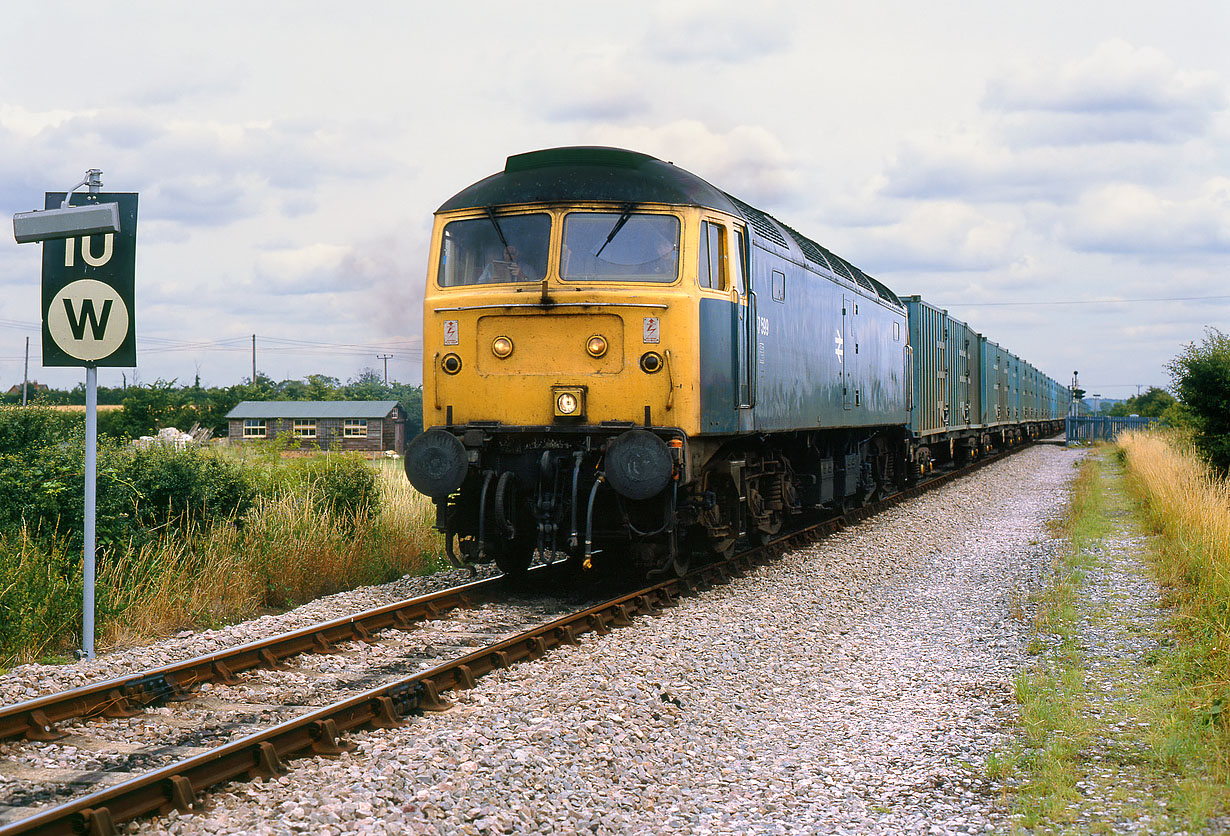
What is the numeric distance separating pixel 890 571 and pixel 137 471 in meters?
7.58

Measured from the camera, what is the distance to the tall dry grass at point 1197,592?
211 inches

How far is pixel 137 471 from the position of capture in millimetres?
10469

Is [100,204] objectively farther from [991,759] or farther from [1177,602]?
[1177,602]

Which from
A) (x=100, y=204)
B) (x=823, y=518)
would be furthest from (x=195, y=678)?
(x=823, y=518)

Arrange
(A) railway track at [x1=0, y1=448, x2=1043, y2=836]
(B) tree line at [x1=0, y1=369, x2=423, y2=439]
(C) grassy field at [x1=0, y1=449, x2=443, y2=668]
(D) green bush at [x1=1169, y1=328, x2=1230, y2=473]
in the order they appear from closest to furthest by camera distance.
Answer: (A) railway track at [x1=0, y1=448, x2=1043, y2=836], (C) grassy field at [x1=0, y1=449, x2=443, y2=668], (D) green bush at [x1=1169, y1=328, x2=1230, y2=473], (B) tree line at [x1=0, y1=369, x2=423, y2=439]

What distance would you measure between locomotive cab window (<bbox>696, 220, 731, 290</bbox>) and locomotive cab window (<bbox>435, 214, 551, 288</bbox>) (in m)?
1.29

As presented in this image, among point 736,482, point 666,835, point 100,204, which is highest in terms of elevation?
point 100,204

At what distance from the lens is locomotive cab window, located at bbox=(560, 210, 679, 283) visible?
898 cm

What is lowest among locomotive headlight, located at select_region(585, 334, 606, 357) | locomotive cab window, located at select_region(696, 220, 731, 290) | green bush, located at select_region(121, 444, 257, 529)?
green bush, located at select_region(121, 444, 257, 529)

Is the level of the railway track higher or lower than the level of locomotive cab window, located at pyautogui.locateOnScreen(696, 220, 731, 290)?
lower

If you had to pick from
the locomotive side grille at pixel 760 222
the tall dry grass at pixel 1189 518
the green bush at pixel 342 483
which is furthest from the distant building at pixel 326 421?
the locomotive side grille at pixel 760 222

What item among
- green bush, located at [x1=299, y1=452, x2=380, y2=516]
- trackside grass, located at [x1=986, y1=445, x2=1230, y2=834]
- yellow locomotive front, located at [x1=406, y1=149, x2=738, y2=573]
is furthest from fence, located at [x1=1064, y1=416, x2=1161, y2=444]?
yellow locomotive front, located at [x1=406, y1=149, x2=738, y2=573]

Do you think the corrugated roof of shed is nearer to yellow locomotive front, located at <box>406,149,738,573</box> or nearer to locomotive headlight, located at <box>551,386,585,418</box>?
yellow locomotive front, located at <box>406,149,738,573</box>

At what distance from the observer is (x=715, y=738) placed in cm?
571
